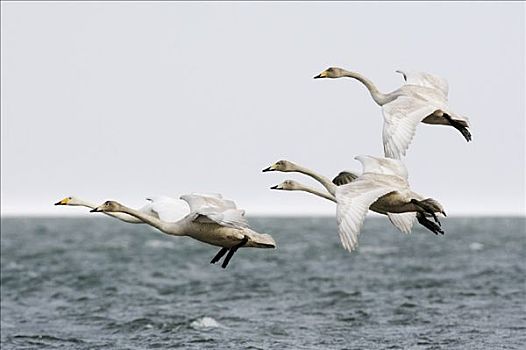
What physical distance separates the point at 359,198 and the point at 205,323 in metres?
14.1

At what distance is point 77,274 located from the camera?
44531mm

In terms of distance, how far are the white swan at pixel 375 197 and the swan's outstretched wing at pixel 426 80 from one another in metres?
1.63

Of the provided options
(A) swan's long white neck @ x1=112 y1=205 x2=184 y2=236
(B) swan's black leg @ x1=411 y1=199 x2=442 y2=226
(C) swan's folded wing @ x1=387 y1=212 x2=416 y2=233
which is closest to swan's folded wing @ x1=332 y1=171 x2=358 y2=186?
(C) swan's folded wing @ x1=387 y1=212 x2=416 y2=233

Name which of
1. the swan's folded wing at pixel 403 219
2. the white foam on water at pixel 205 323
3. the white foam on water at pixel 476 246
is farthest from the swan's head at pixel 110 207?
the white foam on water at pixel 476 246

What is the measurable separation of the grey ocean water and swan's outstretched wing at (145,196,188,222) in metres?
7.23

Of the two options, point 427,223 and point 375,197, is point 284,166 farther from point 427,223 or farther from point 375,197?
point 375,197

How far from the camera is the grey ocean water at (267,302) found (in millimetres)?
25578

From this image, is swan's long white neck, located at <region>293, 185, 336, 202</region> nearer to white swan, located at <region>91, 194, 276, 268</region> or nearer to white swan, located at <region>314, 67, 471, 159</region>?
white swan, located at <region>91, 194, 276, 268</region>

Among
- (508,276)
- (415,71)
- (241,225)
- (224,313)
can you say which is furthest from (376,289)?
(241,225)

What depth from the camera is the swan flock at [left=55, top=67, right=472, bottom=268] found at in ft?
50.9

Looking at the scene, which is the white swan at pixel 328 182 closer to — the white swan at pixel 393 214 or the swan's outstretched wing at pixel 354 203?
the white swan at pixel 393 214

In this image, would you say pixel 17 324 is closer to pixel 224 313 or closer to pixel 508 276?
pixel 224 313

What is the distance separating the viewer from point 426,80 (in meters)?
18.3

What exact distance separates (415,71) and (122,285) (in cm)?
2362
